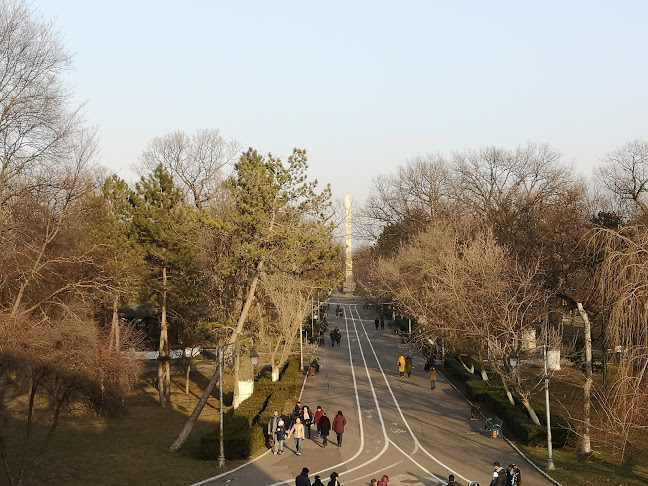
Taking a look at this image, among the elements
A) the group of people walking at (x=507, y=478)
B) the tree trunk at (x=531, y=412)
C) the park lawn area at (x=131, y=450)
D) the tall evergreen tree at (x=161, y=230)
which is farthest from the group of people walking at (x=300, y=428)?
the tall evergreen tree at (x=161, y=230)

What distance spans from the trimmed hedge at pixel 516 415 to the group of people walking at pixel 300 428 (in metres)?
6.36

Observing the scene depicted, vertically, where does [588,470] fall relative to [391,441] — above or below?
above

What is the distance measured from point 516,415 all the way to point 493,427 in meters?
1.29

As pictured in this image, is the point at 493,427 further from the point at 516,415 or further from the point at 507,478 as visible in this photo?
the point at 507,478

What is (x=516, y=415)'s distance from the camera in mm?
25891

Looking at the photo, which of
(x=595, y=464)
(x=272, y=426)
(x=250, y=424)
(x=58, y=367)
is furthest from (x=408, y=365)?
(x=58, y=367)

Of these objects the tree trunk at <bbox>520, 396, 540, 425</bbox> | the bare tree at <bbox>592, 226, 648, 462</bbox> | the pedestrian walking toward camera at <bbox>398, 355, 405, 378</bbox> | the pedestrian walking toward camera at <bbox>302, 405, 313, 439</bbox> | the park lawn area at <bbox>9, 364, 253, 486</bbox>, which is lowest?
the park lawn area at <bbox>9, 364, 253, 486</bbox>

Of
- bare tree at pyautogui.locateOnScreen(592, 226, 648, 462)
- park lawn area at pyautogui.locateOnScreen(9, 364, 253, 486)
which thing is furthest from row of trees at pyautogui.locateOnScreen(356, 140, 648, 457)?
park lawn area at pyautogui.locateOnScreen(9, 364, 253, 486)

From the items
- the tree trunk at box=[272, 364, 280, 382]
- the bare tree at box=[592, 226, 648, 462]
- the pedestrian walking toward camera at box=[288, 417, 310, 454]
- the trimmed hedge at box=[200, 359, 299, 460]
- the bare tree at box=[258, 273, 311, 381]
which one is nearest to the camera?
the bare tree at box=[592, 226, 648, 462]

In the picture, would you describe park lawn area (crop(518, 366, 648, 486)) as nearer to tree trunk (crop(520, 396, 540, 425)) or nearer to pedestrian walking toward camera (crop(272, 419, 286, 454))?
tree trunk (crop(520, 396, 540, 425))

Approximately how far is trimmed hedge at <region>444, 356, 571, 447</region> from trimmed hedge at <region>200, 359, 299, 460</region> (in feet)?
28.4

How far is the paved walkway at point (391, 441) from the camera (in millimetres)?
20750

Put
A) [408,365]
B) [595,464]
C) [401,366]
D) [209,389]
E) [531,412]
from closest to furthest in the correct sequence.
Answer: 1. [595,464]
2. [531,412]
3. [209,389]
4. [408,365]
5. [401,366]

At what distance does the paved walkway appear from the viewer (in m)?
20.8
